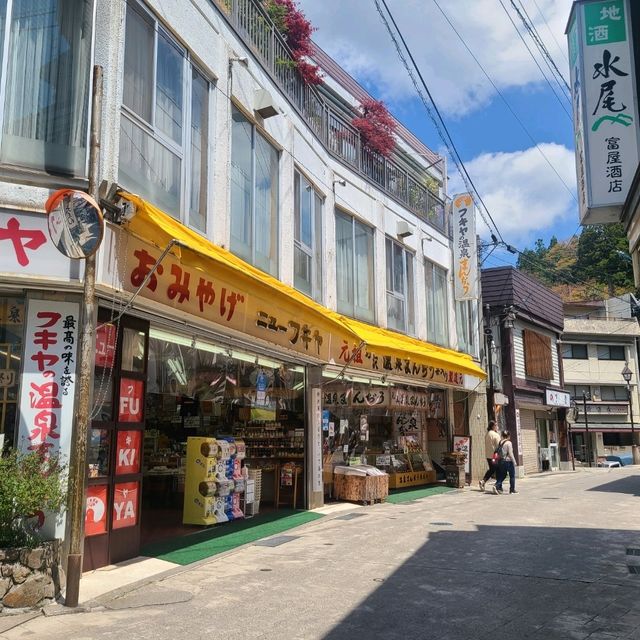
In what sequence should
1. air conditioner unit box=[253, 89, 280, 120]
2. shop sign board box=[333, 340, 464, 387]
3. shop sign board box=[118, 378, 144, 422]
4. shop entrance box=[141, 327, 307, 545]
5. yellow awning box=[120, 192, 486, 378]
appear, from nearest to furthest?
yellow awning box=[120, 192, 486, 378], shop sign board box=[118, 378, 144, 422], shop entrance box=[141, 327, 307, 545], air conditioner unit box=[253, 89, 280, 120], shop sign board box=[333, 340, 464, 387]

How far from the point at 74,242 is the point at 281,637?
4.22 meters

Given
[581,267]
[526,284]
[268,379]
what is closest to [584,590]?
[268,379]

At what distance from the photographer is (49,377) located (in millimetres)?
6867

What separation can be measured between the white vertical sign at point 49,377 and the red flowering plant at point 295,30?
952cm

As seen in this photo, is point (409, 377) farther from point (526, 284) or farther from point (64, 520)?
Result: point (526, 284)

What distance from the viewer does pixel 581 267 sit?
196ft

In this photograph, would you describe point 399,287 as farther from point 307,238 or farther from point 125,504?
point 125,504

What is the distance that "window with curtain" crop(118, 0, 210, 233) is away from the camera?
830 cm

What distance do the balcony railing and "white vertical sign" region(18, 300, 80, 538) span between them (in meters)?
6.58

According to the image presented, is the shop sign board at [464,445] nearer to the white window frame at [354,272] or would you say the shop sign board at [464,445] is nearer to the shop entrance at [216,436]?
the white window frame at [354,272]

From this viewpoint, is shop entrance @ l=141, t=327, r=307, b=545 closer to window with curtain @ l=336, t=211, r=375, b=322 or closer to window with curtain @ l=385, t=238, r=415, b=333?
window with curtain @ l=336, t=211, r=375, b=322

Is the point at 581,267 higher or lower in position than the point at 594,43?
higher

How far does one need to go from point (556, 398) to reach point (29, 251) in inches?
1086

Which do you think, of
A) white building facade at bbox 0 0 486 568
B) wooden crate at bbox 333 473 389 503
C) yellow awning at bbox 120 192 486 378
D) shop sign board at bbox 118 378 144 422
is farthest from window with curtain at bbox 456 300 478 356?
shop sign board at bbox 118 378 144 422
